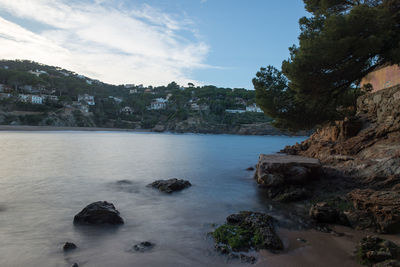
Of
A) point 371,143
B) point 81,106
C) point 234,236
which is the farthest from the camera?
point 81,106

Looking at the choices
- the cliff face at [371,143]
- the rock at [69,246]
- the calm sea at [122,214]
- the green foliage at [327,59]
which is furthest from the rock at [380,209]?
the rock at [69,246]

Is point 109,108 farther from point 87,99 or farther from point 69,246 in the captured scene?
point 69,246

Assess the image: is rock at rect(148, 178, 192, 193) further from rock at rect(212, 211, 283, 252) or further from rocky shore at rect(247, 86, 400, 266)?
rock at rect(212, 211, 283, 252)

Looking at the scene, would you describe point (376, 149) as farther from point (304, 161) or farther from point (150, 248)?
point (150, 248)

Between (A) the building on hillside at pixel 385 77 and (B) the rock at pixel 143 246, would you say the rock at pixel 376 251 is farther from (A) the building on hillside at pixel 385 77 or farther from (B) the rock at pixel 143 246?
(A) the building on hillside at pixel 385 77

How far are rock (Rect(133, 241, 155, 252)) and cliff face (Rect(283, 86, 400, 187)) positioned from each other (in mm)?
6199

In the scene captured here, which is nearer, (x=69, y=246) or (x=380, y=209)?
(x=69, y=246)

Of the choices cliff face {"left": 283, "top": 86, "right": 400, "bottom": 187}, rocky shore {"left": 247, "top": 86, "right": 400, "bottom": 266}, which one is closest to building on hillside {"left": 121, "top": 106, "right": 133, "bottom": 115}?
cliff face {"left": 283, "top": 86, "right": 400, "bottom": 187}

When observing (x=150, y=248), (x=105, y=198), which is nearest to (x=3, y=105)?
(x=105, y=198)

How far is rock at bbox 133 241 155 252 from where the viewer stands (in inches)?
164

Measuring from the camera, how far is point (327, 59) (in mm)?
6414

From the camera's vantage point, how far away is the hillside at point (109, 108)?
2648 inches

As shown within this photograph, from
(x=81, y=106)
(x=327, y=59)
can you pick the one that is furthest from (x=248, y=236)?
(x=81, y=106)

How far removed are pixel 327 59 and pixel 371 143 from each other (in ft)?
14.2
